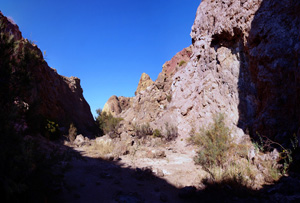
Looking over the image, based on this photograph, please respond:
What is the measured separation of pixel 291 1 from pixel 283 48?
1653 mm

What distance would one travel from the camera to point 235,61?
804 cm

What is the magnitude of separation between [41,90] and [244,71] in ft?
51.7

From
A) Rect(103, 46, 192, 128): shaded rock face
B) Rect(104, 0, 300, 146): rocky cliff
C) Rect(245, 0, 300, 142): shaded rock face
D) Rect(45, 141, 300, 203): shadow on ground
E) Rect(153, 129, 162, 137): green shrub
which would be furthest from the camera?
Rect(103, 46, 192, 128): shaded rock face

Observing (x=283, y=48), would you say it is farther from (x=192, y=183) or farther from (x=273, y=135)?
(x=192, y=183)

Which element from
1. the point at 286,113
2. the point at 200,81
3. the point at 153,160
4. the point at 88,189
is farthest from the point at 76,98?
the point at 286,113

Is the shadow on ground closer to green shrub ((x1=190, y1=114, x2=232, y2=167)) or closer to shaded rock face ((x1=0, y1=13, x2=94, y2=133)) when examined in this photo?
green shrub ((x1=190, y1=114, x2=232, y2=167))

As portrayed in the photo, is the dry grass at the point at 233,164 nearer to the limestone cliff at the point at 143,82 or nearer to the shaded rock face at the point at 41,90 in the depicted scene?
the shaded rock face at the point at 41,90

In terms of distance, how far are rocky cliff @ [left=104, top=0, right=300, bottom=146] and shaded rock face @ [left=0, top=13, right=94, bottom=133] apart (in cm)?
575

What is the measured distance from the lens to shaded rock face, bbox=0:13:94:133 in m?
2.88

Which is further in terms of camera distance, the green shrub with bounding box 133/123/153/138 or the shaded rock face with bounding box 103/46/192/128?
the shaded rock face with bounding box 103/46/192/128

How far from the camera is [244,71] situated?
735 centimetres

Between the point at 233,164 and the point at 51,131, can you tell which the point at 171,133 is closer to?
the point at 233,164

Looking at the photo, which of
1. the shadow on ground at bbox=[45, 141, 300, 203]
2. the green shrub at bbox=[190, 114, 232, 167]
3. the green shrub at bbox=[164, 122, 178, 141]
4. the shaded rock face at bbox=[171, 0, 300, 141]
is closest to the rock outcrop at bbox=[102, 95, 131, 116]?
the green shrub at bbox=[164, 122, 178, 141]

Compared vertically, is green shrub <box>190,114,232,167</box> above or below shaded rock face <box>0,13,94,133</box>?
below
